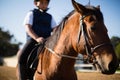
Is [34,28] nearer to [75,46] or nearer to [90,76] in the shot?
[75,46]

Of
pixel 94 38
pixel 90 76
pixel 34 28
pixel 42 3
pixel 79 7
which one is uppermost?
pixel 42 3

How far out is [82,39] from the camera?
11.4ft

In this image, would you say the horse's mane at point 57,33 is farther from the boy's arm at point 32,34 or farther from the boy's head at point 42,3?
the boy's head at point 42,3

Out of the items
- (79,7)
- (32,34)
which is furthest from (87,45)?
(32,34)

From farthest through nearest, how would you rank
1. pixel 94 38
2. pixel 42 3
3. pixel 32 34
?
1. pixel 42 3
2. pixel 32 34
3. pixel 94 38

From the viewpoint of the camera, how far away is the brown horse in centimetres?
318

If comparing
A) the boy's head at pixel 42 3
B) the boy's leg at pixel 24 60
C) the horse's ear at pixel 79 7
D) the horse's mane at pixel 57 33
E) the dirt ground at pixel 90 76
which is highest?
the boy's head at pixel 42 3

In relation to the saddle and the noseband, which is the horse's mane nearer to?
the saddle

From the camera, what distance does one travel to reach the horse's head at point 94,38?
3107 mm

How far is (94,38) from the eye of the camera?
3.28m

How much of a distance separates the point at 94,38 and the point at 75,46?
386 millimetres

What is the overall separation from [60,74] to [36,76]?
0.64m

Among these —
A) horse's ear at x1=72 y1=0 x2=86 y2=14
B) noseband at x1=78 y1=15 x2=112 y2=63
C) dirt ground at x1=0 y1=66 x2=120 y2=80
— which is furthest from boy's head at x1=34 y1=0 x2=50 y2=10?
dirt ground at x1=0 y1=66 x2=120 y2=80

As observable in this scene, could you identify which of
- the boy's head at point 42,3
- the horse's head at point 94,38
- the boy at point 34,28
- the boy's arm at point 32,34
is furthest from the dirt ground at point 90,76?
the horse's head at point 94,38
